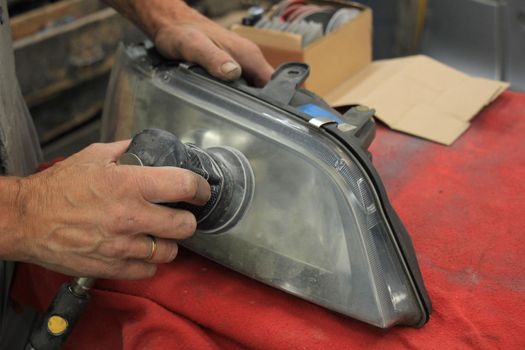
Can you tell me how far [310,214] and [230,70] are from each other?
10.1 inches

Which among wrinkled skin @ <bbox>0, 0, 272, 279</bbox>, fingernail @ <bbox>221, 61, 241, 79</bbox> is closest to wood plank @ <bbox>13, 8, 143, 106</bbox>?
fingernail @ <bbox>221, 61, 241, 79</bbox>

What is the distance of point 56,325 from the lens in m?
0.69

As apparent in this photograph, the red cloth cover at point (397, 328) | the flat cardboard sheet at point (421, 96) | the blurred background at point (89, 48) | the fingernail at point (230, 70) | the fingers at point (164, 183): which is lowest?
the blurred background at point (89, 48)

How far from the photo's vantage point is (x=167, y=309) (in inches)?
28.9

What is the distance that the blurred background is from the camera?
1.52 metres

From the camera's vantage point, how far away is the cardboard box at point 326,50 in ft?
4.04

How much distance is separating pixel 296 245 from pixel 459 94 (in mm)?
607

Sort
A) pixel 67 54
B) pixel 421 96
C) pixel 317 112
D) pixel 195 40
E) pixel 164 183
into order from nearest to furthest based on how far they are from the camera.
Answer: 1. pixel 164 183
2. pixel 317 112
3. pixel 195 40
4. pixel 421 96
5. pixel 67 54

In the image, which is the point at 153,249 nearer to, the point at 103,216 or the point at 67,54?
the point at 103,216

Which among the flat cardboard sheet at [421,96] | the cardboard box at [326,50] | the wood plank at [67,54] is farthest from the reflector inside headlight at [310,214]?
the wood plank at [67,54]

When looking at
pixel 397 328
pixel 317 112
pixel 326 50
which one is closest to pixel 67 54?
pixel 326 50

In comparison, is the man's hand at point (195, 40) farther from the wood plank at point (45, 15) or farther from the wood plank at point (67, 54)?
the wood plank at point (45, 15)

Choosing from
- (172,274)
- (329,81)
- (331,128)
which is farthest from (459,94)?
(172,274)

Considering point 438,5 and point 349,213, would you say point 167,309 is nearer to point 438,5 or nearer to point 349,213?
point 349,213
